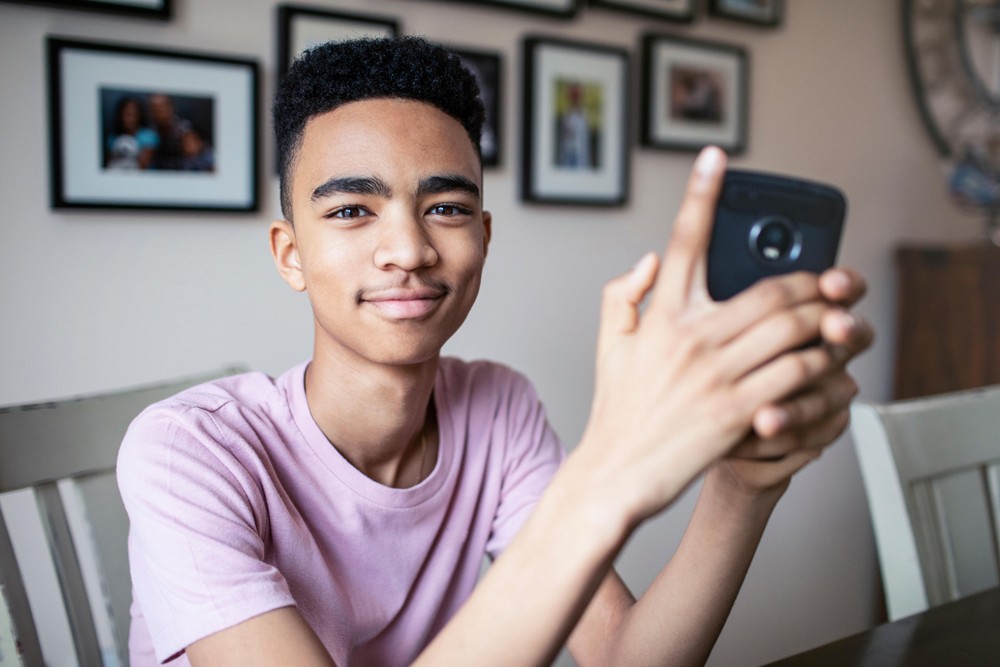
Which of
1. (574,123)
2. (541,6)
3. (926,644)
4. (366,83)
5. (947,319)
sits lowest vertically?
(926,644)

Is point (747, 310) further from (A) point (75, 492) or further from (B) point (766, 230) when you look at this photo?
(A) point (75, 492)

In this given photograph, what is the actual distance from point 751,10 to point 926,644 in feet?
5.62

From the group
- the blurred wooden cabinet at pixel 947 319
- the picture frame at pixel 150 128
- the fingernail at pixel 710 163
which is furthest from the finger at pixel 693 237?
the blurred wooden cabinet at pixel 947 319

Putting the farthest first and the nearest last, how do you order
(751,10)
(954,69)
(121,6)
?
(954,69) → (751,10) → (121,6)

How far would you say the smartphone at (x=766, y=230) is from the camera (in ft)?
1.78

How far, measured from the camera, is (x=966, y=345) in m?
2.20

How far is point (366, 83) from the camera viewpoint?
86 centimetres

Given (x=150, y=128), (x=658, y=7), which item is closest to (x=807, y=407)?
(x=150, y=128)

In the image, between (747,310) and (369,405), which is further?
(369,405)

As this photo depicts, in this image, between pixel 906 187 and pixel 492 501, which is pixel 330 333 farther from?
pixel 906 187

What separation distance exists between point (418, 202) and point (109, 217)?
80 centimetres

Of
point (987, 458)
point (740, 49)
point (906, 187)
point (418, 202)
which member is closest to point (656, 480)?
point (418, 202)

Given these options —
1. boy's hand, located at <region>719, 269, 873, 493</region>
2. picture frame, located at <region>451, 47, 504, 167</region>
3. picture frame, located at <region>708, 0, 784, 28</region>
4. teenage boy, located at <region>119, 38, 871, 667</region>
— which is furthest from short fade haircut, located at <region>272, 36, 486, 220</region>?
picture frame, located at <region>708, 0, 784, 28</region>

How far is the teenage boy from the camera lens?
0.49 meters
